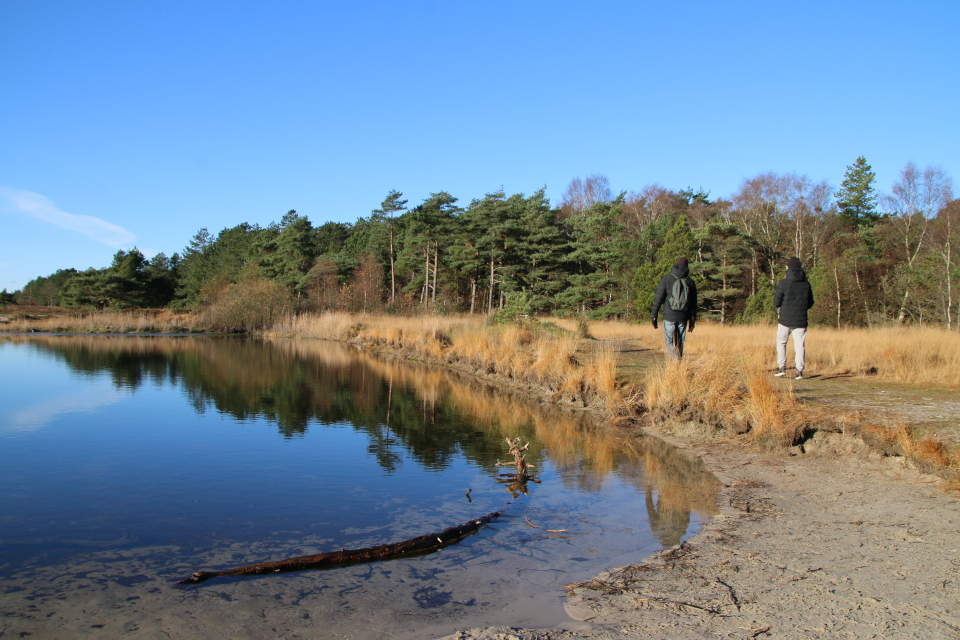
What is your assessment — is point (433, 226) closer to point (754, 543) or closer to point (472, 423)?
point (472, 423)

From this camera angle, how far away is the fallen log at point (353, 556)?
402 centimetres

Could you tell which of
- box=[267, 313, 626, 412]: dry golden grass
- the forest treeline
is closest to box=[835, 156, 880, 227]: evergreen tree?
the forest treeline

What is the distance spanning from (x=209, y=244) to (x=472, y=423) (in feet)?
249

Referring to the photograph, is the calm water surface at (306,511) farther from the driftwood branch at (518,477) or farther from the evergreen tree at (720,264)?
the evergreen tree at (720,264)

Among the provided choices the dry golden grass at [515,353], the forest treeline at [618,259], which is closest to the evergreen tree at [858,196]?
the forest treeline at [618,259]

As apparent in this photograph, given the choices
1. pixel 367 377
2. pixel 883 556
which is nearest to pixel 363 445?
pixel 883 556

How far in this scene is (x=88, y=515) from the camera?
5391 mm

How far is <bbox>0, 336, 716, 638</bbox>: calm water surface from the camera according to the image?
11.6 ft

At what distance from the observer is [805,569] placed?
3.67 metres

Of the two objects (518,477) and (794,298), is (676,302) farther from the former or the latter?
(518,477)

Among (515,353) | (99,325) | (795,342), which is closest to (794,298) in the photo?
(795,342)

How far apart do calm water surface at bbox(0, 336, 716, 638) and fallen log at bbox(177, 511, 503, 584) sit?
0.09 m

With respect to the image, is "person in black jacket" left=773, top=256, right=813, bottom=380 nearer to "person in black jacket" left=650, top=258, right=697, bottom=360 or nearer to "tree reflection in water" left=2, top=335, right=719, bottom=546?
"person in black jacket" left=650, top=258, right=697, bottom=360

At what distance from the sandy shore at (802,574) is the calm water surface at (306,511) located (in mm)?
316
